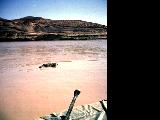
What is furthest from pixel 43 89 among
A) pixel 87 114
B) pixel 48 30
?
pixel 48 30

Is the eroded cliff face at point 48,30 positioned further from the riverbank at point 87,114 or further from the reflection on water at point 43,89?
the riverbank at point 87,114

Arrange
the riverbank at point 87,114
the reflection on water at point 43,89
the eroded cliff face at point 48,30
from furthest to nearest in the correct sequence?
the eroded cliff face at point 48,30 → the reflection on water at point 43,89 → the riverbank at point 87,114

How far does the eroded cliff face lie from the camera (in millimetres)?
30359

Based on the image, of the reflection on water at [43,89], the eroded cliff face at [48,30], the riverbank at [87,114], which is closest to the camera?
the riverbank at [87,114]

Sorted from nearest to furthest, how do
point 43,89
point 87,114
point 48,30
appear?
1. point 87,114
2. point 43,89
3. point 48,30

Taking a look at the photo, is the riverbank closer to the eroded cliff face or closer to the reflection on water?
the reflection on water

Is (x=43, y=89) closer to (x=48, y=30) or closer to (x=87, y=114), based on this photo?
(x=87, y=114)

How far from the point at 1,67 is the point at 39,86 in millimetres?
4226

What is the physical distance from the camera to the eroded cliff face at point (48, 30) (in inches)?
1195

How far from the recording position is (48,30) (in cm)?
3612

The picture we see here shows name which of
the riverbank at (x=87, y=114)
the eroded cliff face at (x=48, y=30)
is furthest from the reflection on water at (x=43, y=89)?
the eroded cliff face at (x=48, y=30)

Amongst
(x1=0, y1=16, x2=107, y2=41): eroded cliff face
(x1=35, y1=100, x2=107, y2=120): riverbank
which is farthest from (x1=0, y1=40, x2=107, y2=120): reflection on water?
(x1=0, y1=16, x2=107, y2=41): eroded cliff face
